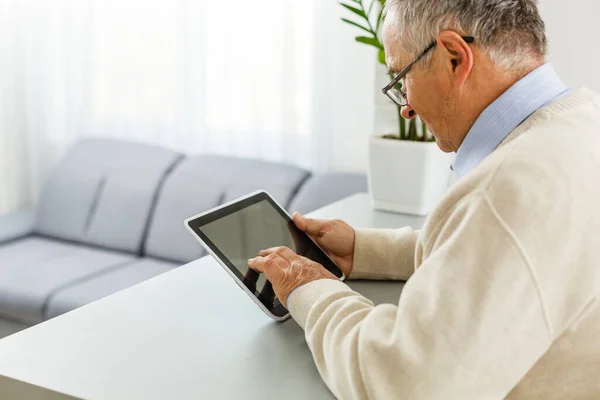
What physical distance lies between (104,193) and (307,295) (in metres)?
2.29

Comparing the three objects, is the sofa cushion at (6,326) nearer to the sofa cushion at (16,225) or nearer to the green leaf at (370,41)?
the sofa cushion at (16,225)

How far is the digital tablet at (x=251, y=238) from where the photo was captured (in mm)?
1329

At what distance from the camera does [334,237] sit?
60.7 inches

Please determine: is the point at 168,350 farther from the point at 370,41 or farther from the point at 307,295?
the point at 370,41

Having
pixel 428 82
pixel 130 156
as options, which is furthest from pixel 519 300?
pixel 130 156

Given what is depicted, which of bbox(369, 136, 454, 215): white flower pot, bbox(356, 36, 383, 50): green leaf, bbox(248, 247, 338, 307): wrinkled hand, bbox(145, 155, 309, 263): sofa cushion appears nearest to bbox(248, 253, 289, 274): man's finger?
bbox(248, 247, 338, 307): wrinkled hand

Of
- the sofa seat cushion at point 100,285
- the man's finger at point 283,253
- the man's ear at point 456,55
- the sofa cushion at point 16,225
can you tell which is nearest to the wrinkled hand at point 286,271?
the man's finger at point 283,253

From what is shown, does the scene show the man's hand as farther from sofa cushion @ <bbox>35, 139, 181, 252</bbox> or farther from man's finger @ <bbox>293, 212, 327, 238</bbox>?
sofa cushion @ <bbox>35, 139, 181, 252</bbox>

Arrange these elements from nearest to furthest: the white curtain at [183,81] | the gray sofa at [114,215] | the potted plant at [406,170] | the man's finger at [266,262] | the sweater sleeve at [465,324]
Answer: the sweater sleeve at [465,324]
the man's finger at [266,262]
the potted plant at [406,170]
the gray sofa at [114,215]
the white curtain at [183,81]

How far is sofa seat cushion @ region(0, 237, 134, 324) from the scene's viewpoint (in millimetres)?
2799

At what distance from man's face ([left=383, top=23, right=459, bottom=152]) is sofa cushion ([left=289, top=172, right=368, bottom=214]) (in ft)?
5.42

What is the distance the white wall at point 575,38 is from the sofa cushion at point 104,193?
164cm

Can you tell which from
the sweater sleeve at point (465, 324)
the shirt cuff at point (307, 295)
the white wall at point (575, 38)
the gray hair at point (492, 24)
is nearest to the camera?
the sweater sleeve at point (465, 324)

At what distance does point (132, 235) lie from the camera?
126 inches
